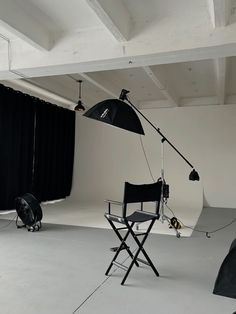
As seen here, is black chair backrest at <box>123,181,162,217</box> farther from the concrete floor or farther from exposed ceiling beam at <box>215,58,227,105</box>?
exposed ceiling beam at <box>215,58,227,105</box>

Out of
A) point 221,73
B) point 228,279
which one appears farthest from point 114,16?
point 228,279

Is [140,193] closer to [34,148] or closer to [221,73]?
[221,73]

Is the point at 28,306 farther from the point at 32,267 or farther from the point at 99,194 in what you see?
the point at 99,194

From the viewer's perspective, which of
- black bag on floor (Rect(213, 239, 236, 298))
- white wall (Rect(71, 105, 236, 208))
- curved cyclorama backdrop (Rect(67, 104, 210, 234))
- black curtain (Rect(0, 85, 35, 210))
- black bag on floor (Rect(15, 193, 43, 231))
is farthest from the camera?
curved cyclorama backdrop (Rect(67, 104, 210, 234))

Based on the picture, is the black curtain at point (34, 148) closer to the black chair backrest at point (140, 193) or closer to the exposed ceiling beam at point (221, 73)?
the exposed ceiling beam at point (221, 73)

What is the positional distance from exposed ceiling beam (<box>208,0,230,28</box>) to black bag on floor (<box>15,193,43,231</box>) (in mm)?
3683

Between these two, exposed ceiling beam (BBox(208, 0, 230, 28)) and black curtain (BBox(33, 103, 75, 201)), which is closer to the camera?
exposed ceiling beam (BBox(208, 0, 230, 28))

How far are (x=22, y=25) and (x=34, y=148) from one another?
4216 mm

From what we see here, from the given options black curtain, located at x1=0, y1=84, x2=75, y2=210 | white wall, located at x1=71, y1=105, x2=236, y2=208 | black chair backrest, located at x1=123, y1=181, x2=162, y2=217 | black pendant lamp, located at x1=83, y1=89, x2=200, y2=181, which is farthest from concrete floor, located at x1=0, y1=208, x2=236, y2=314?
white wall, located at x1=71, y1=105, x2=236, y2=208

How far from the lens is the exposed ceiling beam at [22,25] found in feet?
10.3

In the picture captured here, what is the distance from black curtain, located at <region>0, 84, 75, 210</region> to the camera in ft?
21.1

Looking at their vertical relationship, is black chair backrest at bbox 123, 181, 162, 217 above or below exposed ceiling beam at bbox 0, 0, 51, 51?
below

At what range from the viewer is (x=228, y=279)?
265 centimetres

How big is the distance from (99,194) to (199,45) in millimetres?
6120
